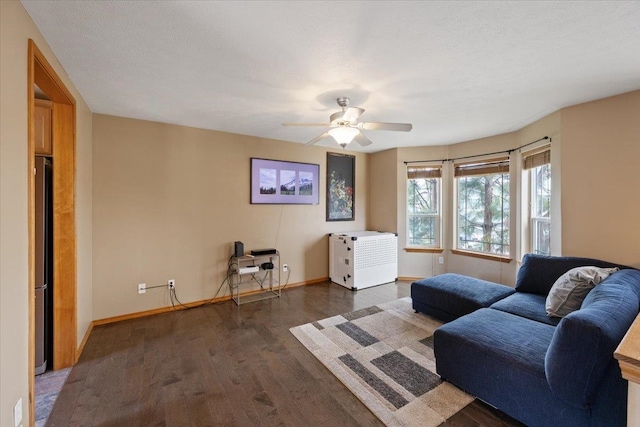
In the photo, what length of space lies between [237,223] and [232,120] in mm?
1439

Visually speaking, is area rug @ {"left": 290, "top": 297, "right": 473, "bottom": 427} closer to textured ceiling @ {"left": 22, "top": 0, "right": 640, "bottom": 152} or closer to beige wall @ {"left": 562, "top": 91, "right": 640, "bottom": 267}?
beige wall @ {"left": 562, "top": 91, "right": 640, "bottom": 267}

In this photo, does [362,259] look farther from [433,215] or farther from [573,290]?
[573,290]

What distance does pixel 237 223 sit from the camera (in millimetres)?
3939

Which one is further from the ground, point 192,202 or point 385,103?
point 385,103

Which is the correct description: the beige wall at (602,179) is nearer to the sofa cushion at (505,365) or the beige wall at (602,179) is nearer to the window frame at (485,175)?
the window frame at (485,175)

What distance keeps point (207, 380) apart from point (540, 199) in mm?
4213

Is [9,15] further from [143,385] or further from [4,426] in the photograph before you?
[143,385]

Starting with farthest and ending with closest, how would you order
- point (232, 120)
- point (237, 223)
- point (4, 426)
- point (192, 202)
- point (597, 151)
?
point (237, 223)
point (192, 202)
point (232, 120)
point (597, 151)
point (4, 426)

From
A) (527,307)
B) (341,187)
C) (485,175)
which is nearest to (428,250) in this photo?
(485,175)

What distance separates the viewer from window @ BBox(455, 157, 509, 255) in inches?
157

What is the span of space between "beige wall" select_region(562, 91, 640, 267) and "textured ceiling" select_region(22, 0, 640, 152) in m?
0.20

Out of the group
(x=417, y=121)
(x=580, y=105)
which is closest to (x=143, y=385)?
(x=417, y=121)

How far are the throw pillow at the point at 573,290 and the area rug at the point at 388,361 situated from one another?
1.04 m

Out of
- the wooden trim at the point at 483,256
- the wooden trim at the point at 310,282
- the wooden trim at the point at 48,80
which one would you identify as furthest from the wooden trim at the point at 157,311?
the wooden trim at the point at 483,256
